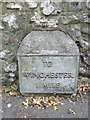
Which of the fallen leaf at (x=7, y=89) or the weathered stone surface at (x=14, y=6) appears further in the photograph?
the fallen leaf at (x=7, y=89)

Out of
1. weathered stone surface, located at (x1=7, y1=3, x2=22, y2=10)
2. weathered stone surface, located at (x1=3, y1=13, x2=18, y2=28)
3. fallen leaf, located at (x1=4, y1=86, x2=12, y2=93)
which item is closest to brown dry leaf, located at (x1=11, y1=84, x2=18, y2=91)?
fallen leaf, located at (x1=4, y1=86, x2=12, y2=93)

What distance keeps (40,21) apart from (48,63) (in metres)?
0.50

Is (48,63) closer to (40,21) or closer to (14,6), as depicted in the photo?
(40,21)

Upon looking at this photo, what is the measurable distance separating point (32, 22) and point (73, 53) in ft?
1.94

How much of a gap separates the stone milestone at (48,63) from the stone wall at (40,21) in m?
0.10

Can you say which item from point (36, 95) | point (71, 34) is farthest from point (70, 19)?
point (36, 95)

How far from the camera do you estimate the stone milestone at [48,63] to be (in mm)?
2893

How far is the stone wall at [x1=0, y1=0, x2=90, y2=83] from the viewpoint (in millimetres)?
3070

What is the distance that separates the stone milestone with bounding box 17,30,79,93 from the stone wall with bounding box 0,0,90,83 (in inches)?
4.0

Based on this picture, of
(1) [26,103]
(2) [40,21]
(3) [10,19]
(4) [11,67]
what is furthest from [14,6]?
(1) [26,103]

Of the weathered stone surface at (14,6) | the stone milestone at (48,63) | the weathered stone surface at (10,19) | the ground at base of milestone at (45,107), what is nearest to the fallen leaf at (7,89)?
the ground at base of milestone at (45,107)

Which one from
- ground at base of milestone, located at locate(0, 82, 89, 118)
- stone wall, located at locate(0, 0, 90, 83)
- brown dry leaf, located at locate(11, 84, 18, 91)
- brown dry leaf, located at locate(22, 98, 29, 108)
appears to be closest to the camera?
ground at base of milestone, located at locate(0, 82, 89, 118)

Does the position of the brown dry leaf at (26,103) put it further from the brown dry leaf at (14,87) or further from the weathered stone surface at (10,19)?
the weathered stone surface at (10,19)

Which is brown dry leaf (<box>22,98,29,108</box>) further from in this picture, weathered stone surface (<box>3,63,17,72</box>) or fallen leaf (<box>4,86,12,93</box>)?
weathered stone surface (<box>3,63,17,72</box>)
